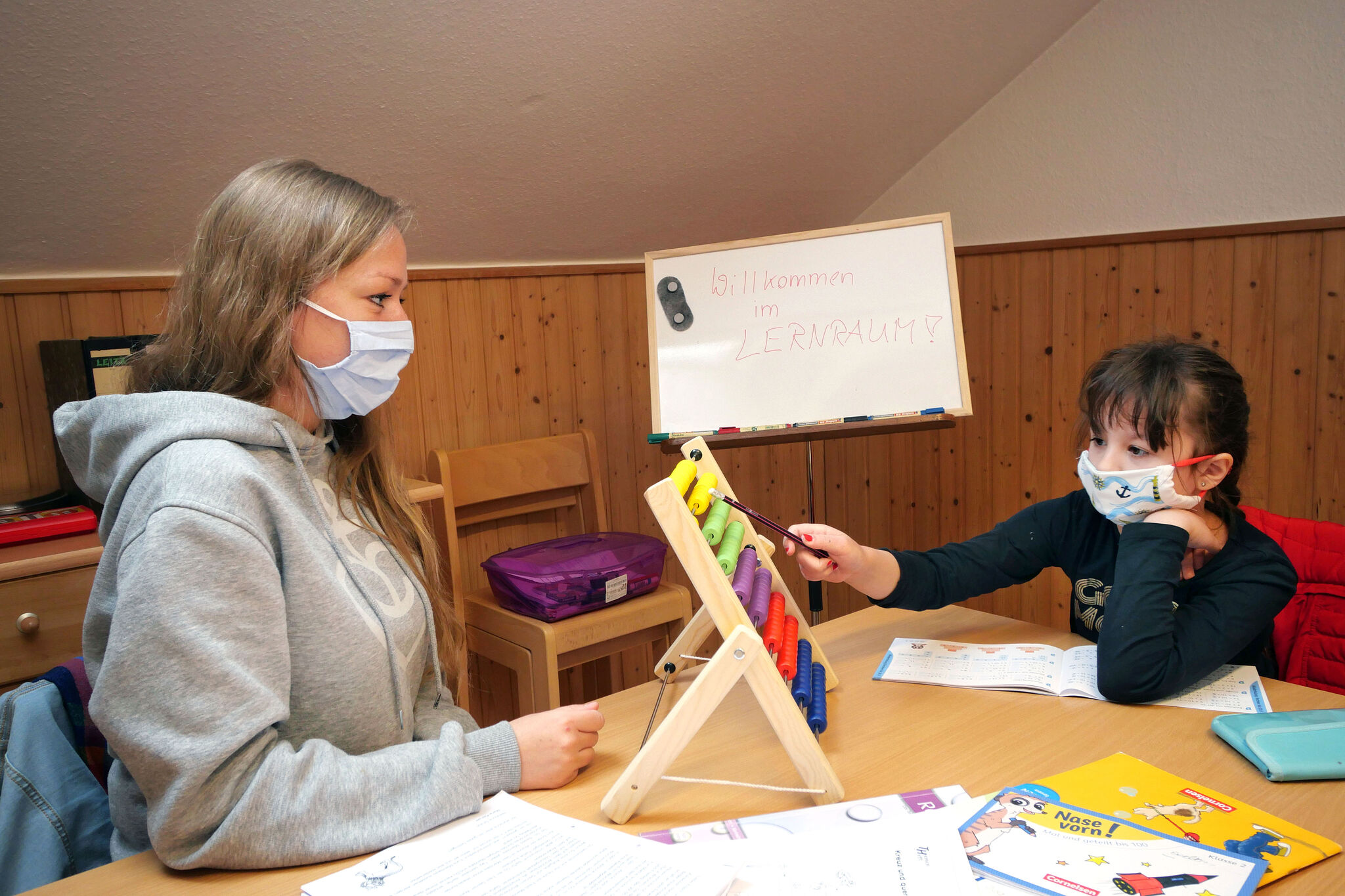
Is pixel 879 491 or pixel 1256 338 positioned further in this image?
pixel 879 491

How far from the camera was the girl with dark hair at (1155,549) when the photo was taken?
1.19 metres

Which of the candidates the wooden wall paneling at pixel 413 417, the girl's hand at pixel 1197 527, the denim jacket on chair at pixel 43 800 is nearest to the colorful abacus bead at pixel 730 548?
the girl's hand at pixel 1197 527

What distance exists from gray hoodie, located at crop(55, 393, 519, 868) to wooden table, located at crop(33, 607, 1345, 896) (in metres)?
0.06

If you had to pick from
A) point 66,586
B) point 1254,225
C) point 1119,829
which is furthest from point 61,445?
point 1254,225

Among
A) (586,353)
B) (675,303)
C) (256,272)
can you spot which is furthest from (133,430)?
(586,353)

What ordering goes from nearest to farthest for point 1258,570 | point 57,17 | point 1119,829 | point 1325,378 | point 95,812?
point 1119,829 → point 95,812 → point 1258,570 → point 57,17 → point 1325,378

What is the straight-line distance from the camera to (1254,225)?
93.6 inches

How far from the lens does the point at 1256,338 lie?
7.95 feet

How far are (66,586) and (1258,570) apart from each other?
76.9 inches

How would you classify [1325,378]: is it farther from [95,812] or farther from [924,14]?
[95,812]

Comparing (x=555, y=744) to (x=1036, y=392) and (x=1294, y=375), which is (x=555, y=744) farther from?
(x=1036, y=392)

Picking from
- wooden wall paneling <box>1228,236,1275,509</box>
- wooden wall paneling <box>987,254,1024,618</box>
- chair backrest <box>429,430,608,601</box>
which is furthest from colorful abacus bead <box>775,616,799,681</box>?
wooden wall paneling <box>987,254,1024,618</box>

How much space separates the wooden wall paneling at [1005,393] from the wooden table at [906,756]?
1.87 m

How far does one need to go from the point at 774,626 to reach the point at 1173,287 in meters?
2.05
